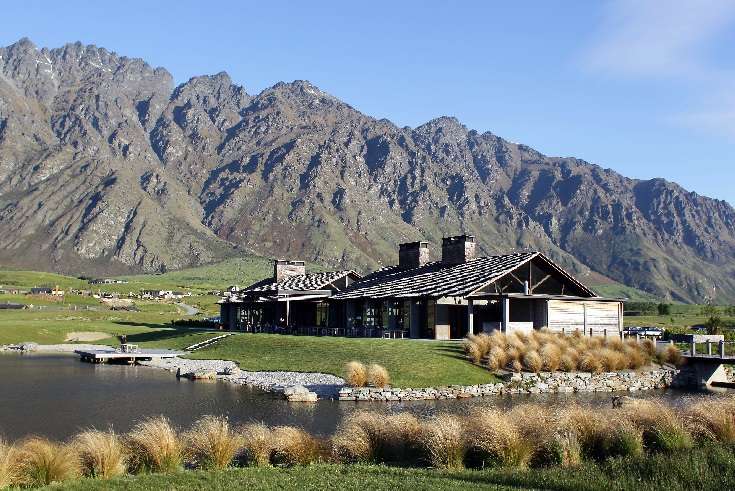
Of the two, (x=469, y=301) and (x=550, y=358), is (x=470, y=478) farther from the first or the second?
(x=469, y=301)

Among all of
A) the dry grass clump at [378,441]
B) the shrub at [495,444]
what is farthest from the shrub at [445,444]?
the dry grass clump at [378,441]

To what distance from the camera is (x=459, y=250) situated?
2280 inches

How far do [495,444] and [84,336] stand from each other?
63.0 meters

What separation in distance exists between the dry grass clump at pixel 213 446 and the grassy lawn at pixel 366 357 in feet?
52.6

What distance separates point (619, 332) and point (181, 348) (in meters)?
34.8

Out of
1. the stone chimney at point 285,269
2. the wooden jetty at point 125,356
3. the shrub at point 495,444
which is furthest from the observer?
the stone chimney at point 285,269

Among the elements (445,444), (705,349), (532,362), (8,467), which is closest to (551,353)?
(532,362)

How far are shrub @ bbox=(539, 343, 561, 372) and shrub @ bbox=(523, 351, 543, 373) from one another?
0.37m

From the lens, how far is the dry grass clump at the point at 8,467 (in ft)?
44.4

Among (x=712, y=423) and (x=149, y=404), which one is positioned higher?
(x=712, y=423)

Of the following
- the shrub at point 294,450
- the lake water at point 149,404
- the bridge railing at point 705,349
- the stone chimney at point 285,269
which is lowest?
the lake water at point 149,404

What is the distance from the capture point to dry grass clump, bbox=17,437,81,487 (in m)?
14.1

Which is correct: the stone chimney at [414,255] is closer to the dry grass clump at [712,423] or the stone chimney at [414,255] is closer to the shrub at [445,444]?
the dry grass clump at [712,423]

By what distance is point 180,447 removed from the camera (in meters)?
16.0
